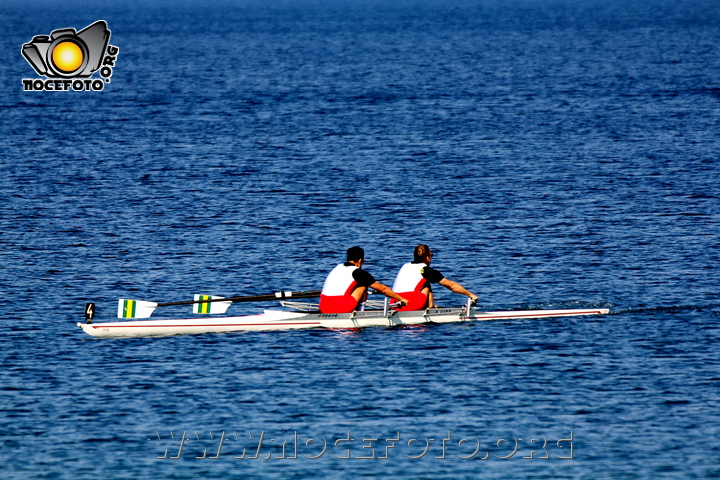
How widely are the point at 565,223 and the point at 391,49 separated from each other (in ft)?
288

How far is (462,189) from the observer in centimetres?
4303

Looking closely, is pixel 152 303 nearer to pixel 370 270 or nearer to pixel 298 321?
pixel 298 321

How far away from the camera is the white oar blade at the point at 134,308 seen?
23639 millimetres

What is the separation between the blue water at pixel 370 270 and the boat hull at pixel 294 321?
301mm

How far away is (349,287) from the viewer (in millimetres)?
24344

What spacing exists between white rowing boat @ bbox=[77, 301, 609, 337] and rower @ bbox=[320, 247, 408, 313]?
0.70 feet

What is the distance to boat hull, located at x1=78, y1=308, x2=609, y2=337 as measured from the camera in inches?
939

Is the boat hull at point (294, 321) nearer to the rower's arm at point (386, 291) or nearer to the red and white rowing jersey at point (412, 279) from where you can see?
the rower's arm at point (386, 291)

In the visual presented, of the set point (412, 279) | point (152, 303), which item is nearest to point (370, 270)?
point (412, 279)

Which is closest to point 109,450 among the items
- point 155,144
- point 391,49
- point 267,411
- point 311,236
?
point 267,411

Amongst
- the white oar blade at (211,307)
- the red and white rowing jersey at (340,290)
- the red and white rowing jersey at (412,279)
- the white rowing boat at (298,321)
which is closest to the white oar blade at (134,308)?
the white rowing boat at (298,321)

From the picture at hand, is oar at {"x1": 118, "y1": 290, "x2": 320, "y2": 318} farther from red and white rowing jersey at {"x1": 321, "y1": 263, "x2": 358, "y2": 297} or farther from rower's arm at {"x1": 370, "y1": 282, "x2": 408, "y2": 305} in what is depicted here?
rower's arm at {"x1": 370, "y1": 282, "x2": 408, "y2": 305}

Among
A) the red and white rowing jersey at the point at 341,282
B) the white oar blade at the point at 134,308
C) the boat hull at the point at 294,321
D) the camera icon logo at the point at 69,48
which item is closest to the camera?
the white oar blade at the point at 134,308

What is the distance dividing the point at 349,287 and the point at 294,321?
57.7 inches
